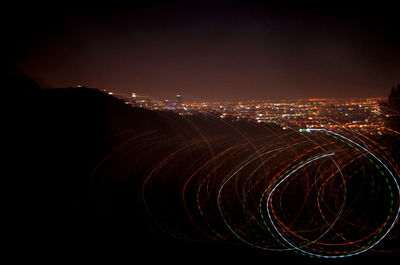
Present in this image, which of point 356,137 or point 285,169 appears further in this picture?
point 356,137

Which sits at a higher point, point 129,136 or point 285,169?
point 129,136

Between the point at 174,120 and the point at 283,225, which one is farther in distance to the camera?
the point at 174,120

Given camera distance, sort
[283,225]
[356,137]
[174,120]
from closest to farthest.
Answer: [283,225]
[356,137]
[174,120]

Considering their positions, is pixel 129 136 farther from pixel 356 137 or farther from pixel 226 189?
pixel 356 137

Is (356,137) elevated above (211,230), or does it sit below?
above

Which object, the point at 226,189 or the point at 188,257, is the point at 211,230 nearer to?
the point at 188,257

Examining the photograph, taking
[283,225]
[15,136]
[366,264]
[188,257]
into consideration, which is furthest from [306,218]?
[15,136]

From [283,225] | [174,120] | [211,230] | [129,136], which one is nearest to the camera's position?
[211,230]

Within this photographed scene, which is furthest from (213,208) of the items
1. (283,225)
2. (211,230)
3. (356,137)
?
(356,137)

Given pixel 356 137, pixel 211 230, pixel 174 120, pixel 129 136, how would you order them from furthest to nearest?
pixel 174 120, pixel 356 137, pixel 129 136, pixel 211 230
